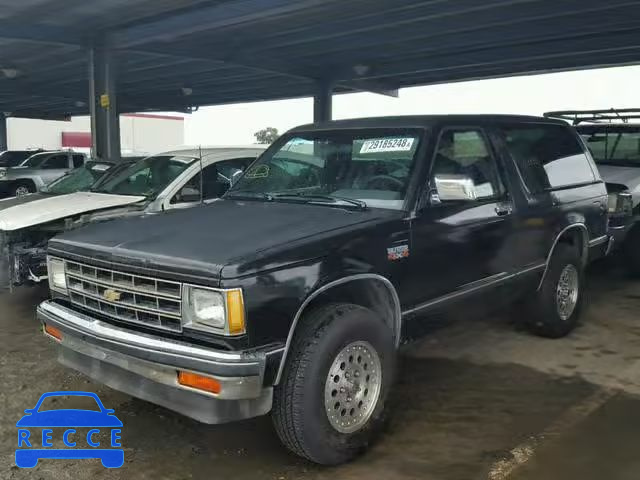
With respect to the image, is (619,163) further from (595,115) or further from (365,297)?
(365,297)

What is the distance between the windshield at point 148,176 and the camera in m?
7.09

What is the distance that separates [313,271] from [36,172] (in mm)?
15352

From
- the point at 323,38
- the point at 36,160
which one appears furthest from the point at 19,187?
the point at 323,38

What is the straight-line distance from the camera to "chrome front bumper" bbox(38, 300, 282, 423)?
2.92m

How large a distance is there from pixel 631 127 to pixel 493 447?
6528 millimetres

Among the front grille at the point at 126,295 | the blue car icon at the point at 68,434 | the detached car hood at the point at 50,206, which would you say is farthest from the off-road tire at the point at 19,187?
the front grille at the point at 126,295

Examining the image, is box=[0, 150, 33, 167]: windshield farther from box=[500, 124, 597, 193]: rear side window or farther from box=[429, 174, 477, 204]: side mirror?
box=[429, 174, 477, 204]: side mirror

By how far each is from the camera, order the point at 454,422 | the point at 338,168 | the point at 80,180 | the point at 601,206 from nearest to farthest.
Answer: the point at 454,422
the point at 338,168
the point at 601,206
the point at 80,180

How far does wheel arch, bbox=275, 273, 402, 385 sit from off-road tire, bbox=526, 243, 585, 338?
6.43 ft

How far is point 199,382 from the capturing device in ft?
9.79

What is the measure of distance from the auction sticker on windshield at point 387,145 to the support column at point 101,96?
12048mm

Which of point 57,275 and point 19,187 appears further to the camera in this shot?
point 19,187

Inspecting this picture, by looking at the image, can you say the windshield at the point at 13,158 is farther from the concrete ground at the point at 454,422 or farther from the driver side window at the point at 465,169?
the driver side window at the point at 465,169

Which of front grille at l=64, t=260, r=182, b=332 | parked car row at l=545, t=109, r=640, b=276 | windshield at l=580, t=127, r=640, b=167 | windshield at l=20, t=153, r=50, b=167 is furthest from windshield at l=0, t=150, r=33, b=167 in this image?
front grille at l=64, t=260, r=182, b=332
